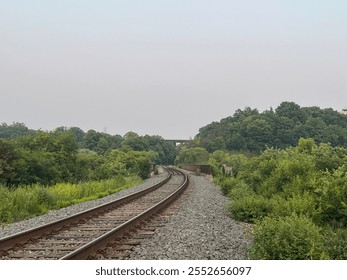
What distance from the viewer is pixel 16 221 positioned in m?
12.7

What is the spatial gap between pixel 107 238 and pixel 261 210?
5.95m

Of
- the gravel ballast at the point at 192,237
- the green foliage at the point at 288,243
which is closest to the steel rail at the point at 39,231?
the gravel ballast at the point at 192,237

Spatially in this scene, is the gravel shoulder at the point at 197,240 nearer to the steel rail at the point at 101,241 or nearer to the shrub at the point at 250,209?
the shrub at the point at 250,209

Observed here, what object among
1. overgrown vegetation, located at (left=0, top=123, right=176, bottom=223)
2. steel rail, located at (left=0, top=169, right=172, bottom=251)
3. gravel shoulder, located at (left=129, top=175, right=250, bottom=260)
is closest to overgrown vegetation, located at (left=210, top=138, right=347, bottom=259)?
gravel shoulder, located at (left=129, top=175, right=250, bottom=260)

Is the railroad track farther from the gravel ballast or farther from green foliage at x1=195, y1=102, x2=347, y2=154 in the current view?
green foliage at x1=195, y1=102, x2=347, y2=154

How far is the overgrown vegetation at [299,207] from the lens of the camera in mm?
6832

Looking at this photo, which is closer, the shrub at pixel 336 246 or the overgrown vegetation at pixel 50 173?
the shrub at pixel 336 246

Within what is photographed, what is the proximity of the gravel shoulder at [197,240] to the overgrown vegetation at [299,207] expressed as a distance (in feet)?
2.15

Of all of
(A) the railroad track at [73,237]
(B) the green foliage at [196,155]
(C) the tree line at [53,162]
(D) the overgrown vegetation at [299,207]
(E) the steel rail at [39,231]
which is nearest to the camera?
(D) the overgrown vegetation at [299,207]

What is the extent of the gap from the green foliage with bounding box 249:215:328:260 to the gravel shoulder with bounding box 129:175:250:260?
2.56 ft

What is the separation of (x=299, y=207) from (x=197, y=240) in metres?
3.31

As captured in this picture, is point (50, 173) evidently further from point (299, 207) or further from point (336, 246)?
point (336, 246)

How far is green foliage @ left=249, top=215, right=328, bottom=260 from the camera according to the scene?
6.58 metres
